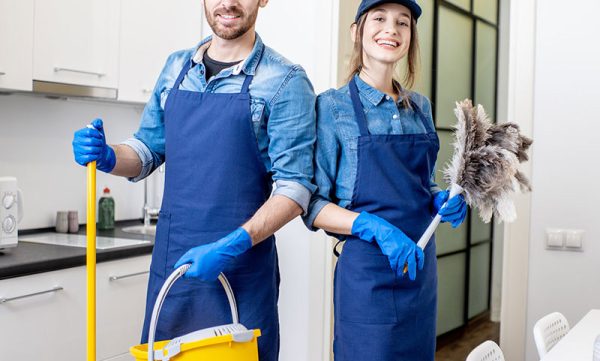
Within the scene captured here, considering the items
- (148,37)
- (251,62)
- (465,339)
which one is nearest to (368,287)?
(251,62)

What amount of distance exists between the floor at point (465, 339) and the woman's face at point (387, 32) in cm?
246

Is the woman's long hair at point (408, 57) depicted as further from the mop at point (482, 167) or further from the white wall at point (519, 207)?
the white wall at point (519, 207)

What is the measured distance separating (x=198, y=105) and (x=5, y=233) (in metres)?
0.98

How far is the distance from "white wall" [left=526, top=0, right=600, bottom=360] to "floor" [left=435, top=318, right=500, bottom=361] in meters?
1.15

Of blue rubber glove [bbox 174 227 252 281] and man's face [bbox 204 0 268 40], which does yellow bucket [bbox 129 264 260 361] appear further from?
man's face [bbox 204 0 268 40]

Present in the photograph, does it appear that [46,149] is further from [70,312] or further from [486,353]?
[486,353]

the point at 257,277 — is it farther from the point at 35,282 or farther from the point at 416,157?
the point at 35,282

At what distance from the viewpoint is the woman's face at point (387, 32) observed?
1.70 meters

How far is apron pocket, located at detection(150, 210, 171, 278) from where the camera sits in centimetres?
165

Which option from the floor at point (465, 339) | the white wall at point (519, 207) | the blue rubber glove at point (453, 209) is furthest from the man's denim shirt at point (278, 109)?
the floor at point (465, 339)

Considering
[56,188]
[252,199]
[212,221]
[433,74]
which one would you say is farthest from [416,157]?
[433,74]

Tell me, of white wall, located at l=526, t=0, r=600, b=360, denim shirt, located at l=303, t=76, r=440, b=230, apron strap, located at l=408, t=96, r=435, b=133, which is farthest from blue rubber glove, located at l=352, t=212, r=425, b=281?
white wall, located at l=526, t=0, r=600, b=360

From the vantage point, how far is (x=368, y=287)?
5.37 ft

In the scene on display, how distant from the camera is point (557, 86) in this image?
272 cm
